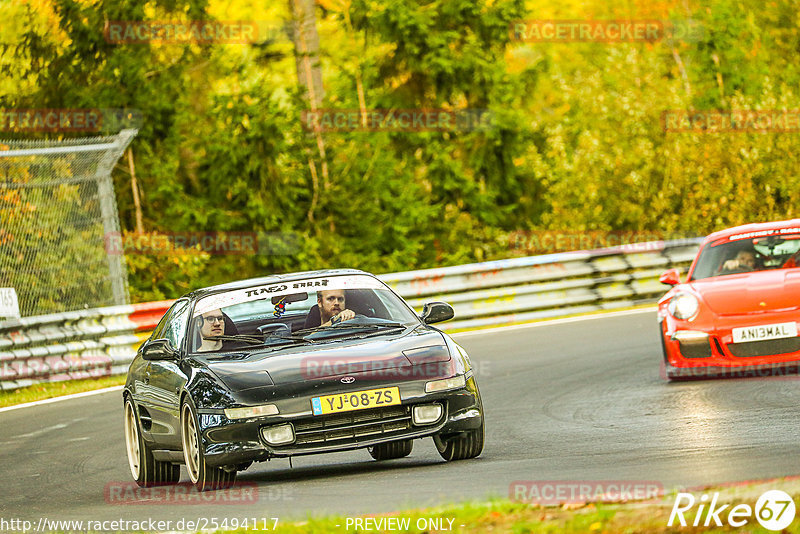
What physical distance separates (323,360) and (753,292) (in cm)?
500

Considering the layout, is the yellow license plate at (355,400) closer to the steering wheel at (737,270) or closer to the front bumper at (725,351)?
the front bumper at (725,351)

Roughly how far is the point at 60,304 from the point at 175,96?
988 cm

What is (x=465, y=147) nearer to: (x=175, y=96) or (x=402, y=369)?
(x=175, y=96)

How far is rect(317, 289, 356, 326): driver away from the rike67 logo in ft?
12.1

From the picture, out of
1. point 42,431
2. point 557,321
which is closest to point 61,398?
point 42,431

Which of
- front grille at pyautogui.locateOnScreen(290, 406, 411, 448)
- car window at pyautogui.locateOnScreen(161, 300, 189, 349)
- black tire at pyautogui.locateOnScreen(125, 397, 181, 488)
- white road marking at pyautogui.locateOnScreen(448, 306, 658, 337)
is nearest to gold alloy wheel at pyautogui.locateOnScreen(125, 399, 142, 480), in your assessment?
black tire at pyautogui.locateOnScreen(125, 397, 181, 488)

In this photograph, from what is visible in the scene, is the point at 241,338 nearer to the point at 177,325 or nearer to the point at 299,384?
the point at 177,325

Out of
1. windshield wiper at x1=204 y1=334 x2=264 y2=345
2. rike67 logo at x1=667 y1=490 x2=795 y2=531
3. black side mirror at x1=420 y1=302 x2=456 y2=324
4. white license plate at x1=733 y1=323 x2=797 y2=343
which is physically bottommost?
white license plate at x1=733 y1=323 x2=797 y2=343

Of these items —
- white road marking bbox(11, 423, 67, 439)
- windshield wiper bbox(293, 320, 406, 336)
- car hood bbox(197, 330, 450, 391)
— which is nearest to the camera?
car hood bbox(197, 330, 450, 391)

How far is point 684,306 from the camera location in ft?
39.6

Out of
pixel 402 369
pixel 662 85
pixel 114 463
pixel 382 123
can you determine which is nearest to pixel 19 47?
pixel 382 123

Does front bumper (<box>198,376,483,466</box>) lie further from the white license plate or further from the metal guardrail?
the metal guardrail

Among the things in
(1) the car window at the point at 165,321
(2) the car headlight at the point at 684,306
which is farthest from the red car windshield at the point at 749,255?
(1) the car window at the point at 165,321

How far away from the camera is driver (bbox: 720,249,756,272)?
12.6 meters
